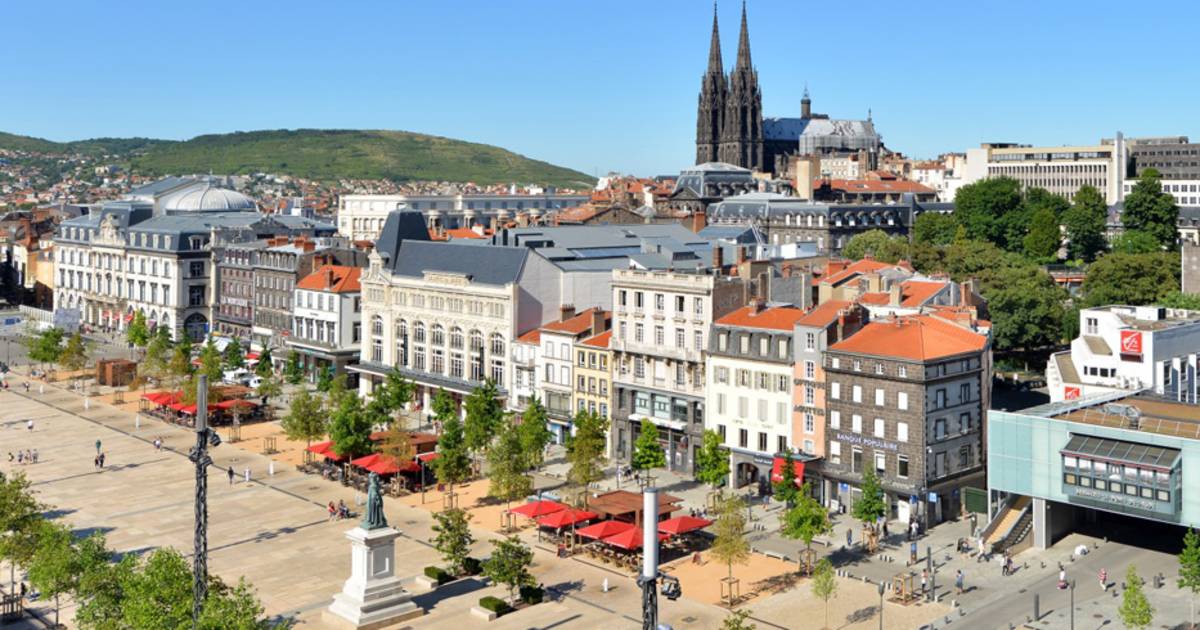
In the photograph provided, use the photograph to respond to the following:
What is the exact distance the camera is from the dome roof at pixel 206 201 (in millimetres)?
161875

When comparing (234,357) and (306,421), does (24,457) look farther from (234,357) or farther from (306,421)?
(234,357)

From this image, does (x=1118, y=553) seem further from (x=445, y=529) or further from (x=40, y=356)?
(x=40, y=356)

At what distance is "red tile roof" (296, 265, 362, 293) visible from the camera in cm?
11269

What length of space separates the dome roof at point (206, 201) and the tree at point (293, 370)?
53.5m

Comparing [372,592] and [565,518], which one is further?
[565,518]

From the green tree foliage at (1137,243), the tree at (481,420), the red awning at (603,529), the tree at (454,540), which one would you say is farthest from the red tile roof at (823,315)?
the green tree foliage at (1137,243)

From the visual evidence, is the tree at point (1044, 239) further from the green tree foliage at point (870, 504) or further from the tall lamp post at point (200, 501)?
the tall lamp post at point (200, 501)

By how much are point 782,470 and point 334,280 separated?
5521cm

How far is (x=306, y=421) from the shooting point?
85562mm

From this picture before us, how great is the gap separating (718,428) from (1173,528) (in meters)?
25.4

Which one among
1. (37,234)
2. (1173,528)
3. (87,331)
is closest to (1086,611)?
(1173,528)

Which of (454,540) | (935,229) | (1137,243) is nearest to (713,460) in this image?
(454,540)

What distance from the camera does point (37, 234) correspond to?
653 feet

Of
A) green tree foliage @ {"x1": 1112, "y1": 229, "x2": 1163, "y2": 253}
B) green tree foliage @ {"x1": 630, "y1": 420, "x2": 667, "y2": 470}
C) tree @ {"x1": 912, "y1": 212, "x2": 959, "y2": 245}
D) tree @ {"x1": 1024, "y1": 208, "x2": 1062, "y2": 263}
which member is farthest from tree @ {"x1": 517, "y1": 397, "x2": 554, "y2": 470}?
tree @ {"x1": 1024, "y1": 208, "x2": 1062, "y2": 263}
